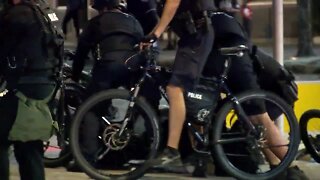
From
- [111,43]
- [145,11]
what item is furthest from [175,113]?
[145,11]

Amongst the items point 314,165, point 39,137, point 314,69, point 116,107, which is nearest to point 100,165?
point 116,107

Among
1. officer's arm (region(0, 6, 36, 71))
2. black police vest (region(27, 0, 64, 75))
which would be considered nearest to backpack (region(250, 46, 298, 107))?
A: black police vest (region(27, 0, 64, 75))

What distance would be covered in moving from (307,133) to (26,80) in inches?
117

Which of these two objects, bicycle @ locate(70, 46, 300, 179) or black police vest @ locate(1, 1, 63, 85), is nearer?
black police vest @ locate(1, 1, 63, 85)

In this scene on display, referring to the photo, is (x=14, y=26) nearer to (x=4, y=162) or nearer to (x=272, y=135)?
(x=4, y=162)

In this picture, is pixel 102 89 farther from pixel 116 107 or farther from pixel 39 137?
pixel 39 137

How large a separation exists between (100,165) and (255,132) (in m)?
1.24

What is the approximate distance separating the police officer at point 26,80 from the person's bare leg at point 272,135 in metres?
1.85

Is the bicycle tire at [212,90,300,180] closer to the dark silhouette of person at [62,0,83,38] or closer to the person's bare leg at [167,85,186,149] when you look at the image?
the person's bare leg at [167,85,186,149]

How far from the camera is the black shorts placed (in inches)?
233

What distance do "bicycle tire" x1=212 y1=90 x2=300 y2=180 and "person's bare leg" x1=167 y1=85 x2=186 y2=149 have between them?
0.27 meters

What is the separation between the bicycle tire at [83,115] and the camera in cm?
596

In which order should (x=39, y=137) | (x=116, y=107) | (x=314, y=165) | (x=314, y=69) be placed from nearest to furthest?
(x=39, y=137) < (x=116, y=107) < (x=314, y=165) < (x=314, y=69)

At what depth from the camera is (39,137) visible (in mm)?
5000
